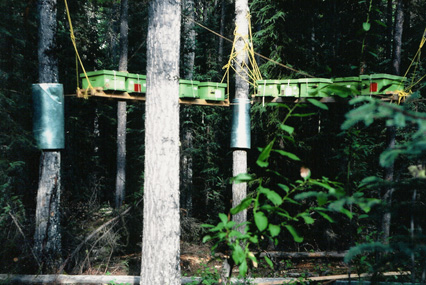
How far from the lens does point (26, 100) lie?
9.01 m

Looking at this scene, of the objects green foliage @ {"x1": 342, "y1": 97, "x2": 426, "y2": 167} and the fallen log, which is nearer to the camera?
green foliage @ {"x1": 342, "y1": 97, "x2": 426, "y2": 167}

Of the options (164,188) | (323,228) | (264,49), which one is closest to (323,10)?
(264,49)

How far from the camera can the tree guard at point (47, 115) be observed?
4961 mm

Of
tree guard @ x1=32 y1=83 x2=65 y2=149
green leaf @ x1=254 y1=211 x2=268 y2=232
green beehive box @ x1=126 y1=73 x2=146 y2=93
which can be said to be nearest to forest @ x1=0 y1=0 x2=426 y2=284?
green leaf @ x1=254 y1=211 x2=268 y2=232

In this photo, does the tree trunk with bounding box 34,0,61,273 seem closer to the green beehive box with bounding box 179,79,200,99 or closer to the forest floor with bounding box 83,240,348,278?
the forest floor with bounding box 83,240,348,278

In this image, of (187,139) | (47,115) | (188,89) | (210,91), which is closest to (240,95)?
(210,91)

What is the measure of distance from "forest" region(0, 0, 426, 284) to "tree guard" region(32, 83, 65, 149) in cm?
48

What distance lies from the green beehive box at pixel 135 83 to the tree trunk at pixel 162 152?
1.59 m

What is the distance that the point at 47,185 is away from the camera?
619cm

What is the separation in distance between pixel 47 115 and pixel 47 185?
6.05ft

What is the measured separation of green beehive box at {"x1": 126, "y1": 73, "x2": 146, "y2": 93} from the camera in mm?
5340

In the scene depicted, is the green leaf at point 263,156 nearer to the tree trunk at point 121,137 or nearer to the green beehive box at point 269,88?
the green beehive box at point 269,88

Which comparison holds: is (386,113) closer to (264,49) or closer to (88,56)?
(264,49)

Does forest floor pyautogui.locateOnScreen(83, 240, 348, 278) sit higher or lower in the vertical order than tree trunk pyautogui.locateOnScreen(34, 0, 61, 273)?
lower
